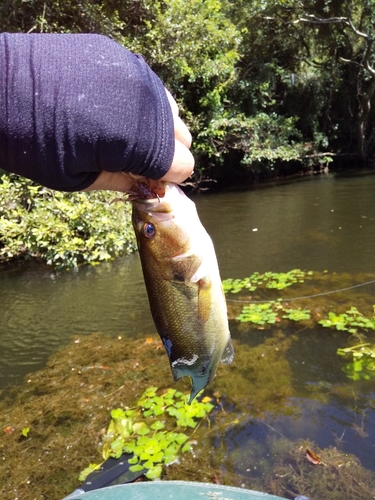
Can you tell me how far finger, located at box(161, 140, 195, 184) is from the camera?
1.15 m

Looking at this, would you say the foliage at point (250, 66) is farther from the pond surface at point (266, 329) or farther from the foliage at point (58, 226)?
the pond surface at point (266, 329)

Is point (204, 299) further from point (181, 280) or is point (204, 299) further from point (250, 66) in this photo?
point (250, 66)

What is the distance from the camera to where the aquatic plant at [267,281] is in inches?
246

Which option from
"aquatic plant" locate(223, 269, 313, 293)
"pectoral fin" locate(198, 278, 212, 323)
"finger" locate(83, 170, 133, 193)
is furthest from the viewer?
"aquatic plant" locate(223, 269, 313, 293)

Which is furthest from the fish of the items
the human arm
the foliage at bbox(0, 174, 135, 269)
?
the foliage at bbox(0, 174, 135, 269)

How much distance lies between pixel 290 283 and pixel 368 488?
3546 mm

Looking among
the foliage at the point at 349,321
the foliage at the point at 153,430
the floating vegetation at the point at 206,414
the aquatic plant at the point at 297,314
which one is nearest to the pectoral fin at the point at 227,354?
the floating vegetation at the point at 206,414

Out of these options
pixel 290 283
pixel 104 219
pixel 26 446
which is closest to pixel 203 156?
pixel 104 219

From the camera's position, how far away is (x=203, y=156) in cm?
1661

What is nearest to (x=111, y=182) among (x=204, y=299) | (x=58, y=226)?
(x=204, y=299)

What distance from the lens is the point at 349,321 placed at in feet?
16.0

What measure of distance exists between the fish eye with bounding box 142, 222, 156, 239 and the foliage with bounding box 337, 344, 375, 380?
3.30m

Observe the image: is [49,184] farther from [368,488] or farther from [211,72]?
[211,72]

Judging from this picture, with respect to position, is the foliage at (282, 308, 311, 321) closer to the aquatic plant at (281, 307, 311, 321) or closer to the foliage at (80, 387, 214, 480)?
the aquatic plant at (281, 307, 311, 321)
